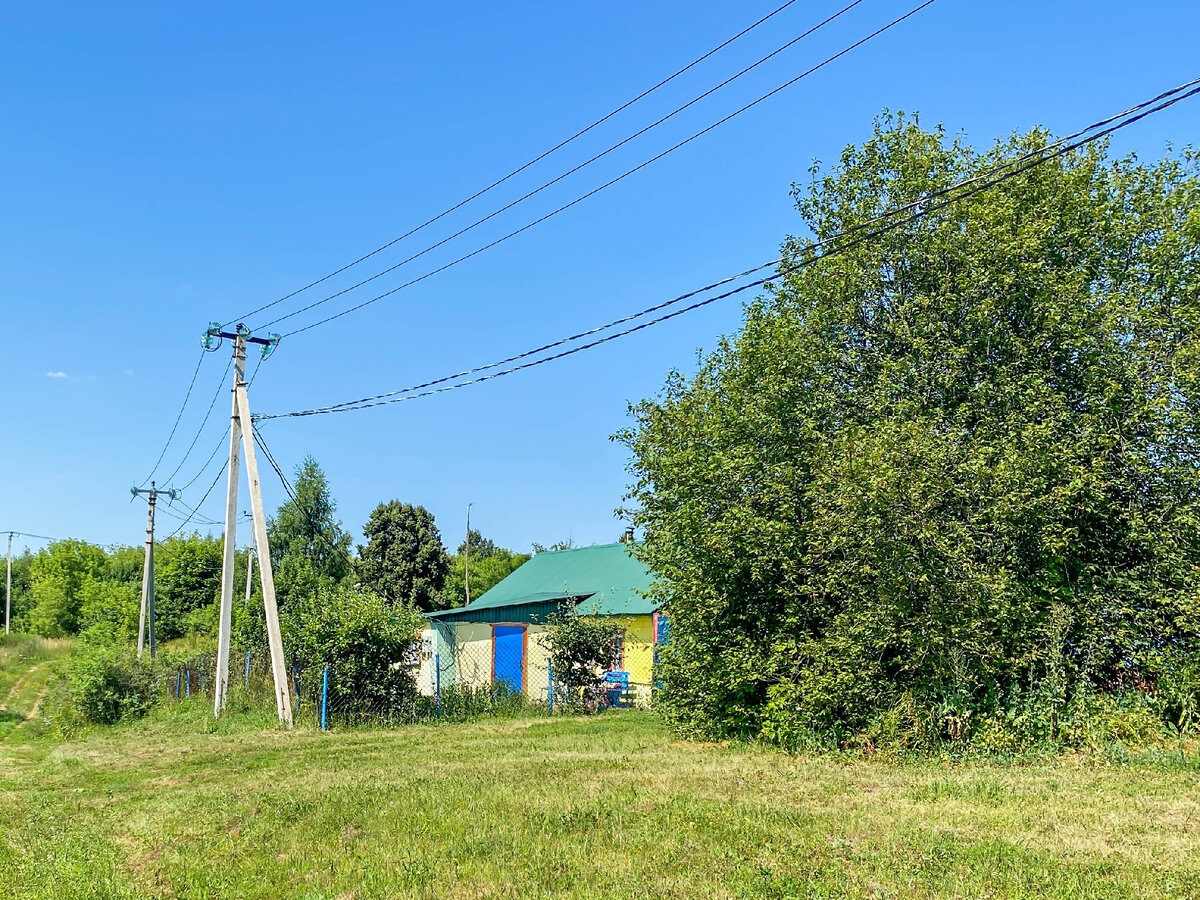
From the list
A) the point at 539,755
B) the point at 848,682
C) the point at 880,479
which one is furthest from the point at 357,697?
the point at 880,479

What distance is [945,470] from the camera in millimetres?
11383

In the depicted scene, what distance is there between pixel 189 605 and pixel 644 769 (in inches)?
2116

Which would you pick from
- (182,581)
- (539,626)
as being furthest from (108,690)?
(182,581)

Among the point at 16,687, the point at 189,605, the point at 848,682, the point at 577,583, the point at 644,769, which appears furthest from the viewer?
the point at 189,605

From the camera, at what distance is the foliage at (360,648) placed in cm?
1630

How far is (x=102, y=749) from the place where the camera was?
15.2 meters

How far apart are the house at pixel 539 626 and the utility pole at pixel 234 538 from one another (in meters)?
2.56

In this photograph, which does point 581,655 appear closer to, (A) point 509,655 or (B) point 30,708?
(A) point 509,655

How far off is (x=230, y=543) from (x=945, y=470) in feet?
43.1

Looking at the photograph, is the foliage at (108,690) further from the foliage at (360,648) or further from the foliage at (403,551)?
the foliage at (403,551)

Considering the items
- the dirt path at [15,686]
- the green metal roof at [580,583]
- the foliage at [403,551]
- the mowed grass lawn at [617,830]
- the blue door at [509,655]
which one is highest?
the foliage at [403,551]

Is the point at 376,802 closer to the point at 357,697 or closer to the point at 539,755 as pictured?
the point at 539,755

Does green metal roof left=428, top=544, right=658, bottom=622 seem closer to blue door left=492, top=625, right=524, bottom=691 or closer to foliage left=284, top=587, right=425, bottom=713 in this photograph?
blue door left=492, top=625, right=524, bottom=691

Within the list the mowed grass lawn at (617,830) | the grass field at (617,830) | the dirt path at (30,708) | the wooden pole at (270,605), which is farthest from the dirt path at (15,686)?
the mowed grass lawn at (617,830)
